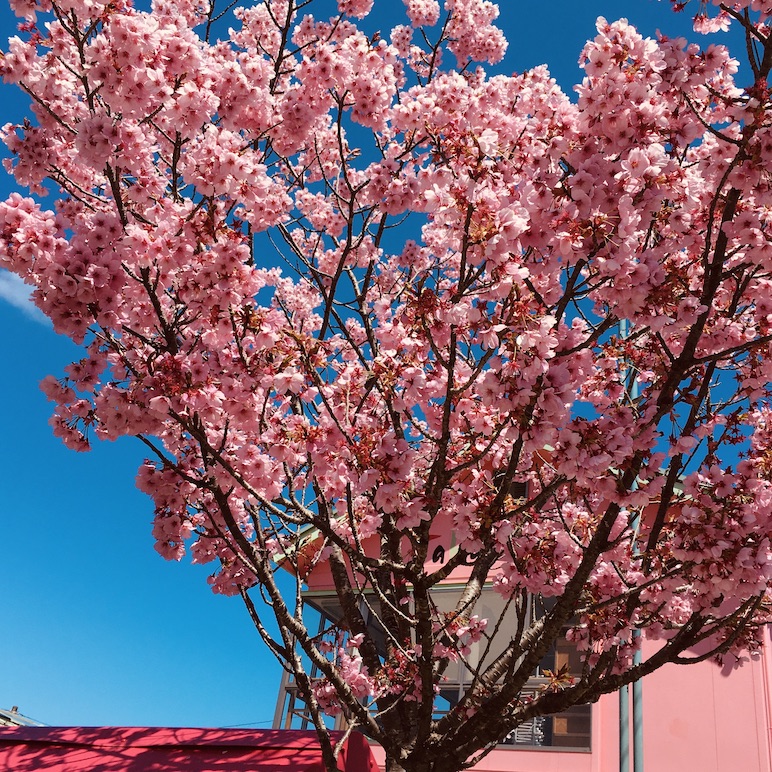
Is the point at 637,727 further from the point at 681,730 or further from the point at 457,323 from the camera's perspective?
the point at 457,323

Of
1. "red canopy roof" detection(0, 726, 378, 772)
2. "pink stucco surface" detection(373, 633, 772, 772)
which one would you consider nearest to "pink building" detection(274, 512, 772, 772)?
"pink stucco surface" detection(373, 633, 772, 772)

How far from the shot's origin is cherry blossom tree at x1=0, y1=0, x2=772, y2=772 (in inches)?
161

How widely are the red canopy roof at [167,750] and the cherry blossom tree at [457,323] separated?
0.57 m

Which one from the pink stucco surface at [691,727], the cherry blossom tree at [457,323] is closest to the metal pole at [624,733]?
the pink stucco surface at [691,727]

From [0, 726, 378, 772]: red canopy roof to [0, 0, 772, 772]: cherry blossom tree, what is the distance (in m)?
0.57

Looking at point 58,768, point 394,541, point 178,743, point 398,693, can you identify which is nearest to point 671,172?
point 394,541

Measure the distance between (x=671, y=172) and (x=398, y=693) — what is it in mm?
4702

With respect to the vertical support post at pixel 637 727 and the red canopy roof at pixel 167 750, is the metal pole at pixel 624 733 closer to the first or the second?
the vertical support post at pixel 637 727

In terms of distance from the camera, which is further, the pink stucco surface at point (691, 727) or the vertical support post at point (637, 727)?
the pink stucco surface at point (691, 727)

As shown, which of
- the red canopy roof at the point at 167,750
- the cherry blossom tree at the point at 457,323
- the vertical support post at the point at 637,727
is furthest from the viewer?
the vertical support post at the point at 637,727

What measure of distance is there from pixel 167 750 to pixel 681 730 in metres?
7.76

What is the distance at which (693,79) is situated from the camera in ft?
13.6

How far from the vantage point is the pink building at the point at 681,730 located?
31.7 feet

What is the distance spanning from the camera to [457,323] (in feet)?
13.4
